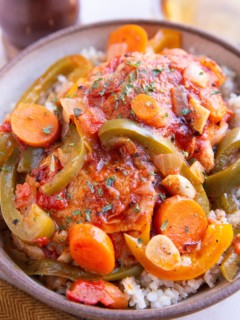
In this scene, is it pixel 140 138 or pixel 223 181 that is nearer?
pixel 140 138

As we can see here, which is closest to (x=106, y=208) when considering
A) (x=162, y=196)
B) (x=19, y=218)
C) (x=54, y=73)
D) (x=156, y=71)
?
(x=162, y=196)

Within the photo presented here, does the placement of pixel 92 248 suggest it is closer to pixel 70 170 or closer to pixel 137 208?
pixel 137 208

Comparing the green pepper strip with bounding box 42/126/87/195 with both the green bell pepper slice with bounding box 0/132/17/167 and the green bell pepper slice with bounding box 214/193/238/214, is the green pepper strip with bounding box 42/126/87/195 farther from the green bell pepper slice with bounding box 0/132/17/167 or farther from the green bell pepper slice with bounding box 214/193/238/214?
the green bell pepper slice with bounding box 214/193/238/214

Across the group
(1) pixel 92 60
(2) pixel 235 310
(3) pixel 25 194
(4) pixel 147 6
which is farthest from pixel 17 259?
(4) pixel 147 6

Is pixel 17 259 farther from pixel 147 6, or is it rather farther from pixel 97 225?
pixel 147 6

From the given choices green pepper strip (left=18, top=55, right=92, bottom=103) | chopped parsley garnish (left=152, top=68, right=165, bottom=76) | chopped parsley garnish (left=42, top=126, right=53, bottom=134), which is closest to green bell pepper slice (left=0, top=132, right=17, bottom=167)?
chopped parsley garnish (left=42, top=126, right=53, bottom=134)

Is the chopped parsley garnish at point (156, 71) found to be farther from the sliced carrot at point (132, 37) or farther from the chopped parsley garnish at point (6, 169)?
the chopped parsley garnish at point (6, 169)

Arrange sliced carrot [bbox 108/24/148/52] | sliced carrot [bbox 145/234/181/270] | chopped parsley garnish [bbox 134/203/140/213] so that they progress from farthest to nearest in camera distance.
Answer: sliced carrot [bbox 108/24/148/52]
chopped parsley garnish [bbox 134/203/140/213]
sliced carrot [bbox 145/234/181/270]
